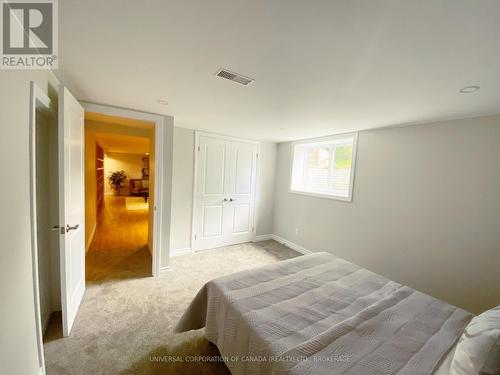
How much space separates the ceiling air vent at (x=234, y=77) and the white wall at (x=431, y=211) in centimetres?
214

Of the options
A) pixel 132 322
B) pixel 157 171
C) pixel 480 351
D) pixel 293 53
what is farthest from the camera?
pixel 157 171

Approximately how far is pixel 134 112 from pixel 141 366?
252 cm

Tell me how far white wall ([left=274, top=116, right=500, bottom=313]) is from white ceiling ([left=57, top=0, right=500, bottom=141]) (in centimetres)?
36

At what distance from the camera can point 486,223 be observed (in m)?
1.93

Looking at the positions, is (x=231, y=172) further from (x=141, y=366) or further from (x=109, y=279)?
(x=141, y=366)

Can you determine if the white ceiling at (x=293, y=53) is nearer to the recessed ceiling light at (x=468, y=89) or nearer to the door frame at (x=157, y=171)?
the recessed ceiling light at (x=468, y=89)

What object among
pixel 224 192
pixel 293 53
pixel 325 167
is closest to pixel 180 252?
pixel 224 192

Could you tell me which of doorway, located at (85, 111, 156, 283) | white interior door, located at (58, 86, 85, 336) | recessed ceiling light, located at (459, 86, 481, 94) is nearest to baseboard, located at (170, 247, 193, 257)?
doorway, located at (85, 111, 156, 283)

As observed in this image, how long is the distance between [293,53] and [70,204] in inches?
84.3

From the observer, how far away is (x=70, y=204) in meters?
1.80

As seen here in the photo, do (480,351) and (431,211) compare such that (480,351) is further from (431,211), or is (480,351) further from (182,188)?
(182,188)

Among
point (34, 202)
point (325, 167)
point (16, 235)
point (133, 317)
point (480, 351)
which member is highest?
point (325, 167)

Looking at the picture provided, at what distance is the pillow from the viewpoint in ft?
2.58

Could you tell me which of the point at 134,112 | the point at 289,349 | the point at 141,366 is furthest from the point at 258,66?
the point at 141,366
